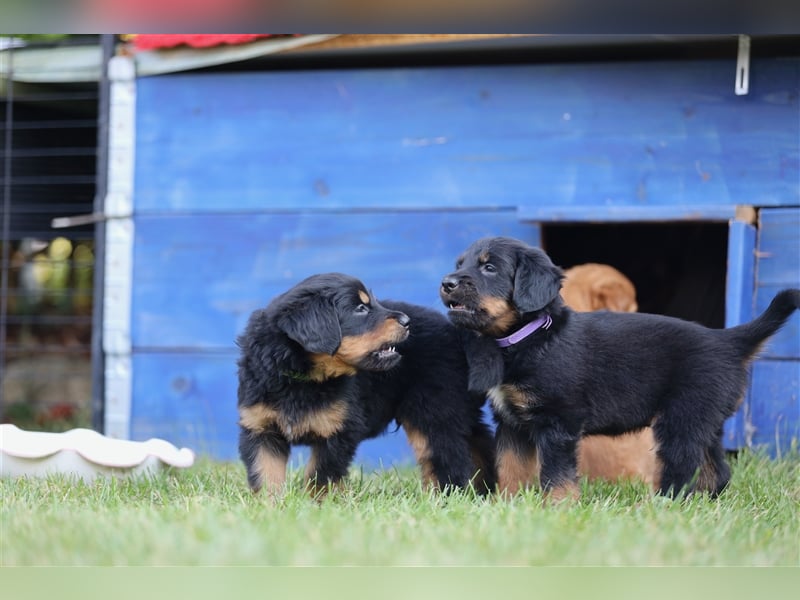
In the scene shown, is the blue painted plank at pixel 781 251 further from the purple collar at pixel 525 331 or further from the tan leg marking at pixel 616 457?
the purple collar at pixel 525 331

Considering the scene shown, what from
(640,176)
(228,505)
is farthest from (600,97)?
(228,505)

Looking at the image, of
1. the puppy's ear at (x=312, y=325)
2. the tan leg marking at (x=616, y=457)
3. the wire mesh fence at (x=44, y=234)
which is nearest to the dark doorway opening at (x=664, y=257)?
the tan leg marking at (x=616, y=457)

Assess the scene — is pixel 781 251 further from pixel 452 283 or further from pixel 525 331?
pixel 452 283

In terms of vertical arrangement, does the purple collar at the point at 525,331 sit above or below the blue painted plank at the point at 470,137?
below

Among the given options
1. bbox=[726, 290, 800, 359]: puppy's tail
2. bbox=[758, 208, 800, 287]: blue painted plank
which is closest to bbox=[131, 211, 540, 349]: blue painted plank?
bbox=[758, 208, 800, 287]: blue painted plank

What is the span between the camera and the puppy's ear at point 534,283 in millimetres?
3494

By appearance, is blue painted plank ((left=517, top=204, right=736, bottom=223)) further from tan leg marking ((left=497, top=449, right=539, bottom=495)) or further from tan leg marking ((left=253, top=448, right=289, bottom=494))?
tan leg marking ((left=253, top=448, right=289, bottom=494))

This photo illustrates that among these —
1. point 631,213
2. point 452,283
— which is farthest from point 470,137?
point 452,283

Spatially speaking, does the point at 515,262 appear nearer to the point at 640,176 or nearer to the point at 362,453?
the point at 640,176

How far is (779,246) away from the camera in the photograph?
4.80 meters

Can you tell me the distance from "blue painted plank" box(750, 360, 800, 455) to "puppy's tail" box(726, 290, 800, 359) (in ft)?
4.02

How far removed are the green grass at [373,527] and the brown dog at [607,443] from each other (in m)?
0.81

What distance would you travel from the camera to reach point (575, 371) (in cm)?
355

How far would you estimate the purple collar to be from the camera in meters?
3.56
